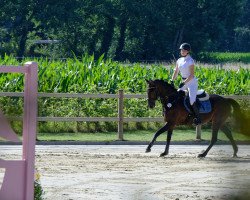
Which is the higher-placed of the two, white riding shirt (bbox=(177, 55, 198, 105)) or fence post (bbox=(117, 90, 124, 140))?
white riding shirt (bbox=(177, 55, 198, 105))

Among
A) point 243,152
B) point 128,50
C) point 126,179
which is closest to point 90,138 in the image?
point 126,179

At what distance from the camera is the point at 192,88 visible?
771 inches

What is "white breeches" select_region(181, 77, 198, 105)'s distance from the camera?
63.7 feet

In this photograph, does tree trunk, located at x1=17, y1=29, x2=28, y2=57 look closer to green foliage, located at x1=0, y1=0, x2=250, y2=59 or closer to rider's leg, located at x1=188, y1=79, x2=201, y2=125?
green foliage, located at x1=0, y1=0, x2=250, y2=59

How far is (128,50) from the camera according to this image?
275ft

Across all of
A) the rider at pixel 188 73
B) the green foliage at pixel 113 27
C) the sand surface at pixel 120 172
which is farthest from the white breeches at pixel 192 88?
the green foliage at pixel 113 27

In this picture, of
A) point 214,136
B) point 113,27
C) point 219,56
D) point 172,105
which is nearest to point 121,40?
point 113,27

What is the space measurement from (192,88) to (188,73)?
74 centimetres

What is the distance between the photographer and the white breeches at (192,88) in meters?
19.4

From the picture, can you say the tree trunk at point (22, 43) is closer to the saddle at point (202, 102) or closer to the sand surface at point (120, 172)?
the sand surface at point (120, 172)

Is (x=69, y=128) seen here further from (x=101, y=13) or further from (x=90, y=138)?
(x=101, y=13)

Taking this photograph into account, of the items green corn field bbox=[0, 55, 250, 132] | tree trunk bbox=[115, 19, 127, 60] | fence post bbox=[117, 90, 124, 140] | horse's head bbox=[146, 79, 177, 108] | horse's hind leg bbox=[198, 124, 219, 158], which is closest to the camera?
horse's hind leg bbox=[198, 124, 219, 158]

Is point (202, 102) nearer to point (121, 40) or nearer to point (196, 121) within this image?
point (196, 121)

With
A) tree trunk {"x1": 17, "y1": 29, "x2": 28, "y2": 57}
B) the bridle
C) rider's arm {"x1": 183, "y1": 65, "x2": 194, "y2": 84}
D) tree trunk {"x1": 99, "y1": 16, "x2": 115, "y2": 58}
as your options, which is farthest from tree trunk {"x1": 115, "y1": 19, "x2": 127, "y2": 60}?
rider's arm {"x1": 183, "y1": 65, "x2": 194, "y2": 84}
